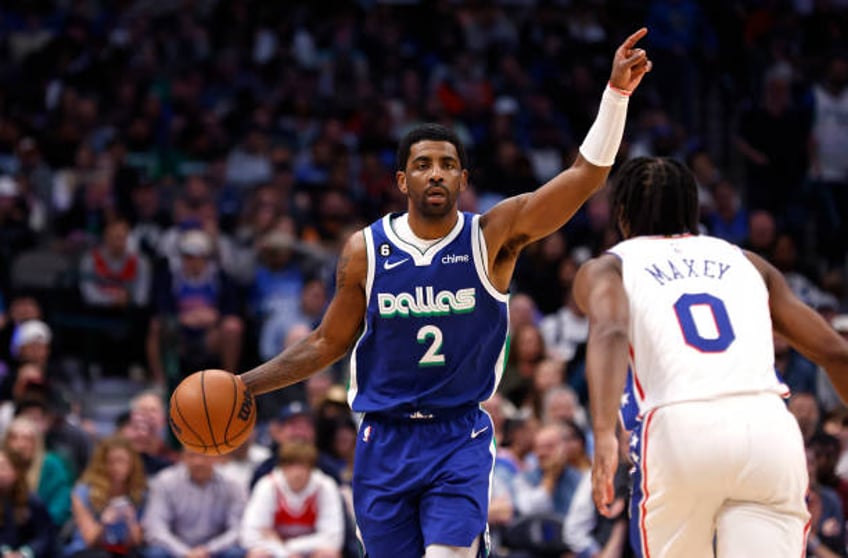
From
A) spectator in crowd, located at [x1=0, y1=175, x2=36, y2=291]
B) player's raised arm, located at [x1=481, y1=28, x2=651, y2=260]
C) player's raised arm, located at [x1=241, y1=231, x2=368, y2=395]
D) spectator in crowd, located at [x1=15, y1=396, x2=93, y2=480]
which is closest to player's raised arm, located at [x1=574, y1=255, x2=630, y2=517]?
player's raised arm, located at [x1=481, y1=28, x2=651, y2=260]

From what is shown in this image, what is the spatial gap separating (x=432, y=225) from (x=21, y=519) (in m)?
5.65

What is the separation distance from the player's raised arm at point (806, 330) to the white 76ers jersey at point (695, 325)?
0.43ft

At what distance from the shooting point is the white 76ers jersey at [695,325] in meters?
5.03

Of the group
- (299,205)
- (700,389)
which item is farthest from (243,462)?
(700,389)

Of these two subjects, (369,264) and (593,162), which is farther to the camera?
(369,264)

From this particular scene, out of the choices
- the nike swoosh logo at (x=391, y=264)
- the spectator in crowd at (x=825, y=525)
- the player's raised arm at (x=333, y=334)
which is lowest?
the spectator in crowd at (x=825, y=525)

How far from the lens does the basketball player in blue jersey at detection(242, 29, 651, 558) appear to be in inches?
224

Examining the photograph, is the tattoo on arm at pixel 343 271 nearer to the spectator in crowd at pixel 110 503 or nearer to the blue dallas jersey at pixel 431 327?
the blue dallas jersey at pixel 431 327

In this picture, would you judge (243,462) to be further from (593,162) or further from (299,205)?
(593,162)

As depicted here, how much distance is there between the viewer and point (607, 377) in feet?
16.4

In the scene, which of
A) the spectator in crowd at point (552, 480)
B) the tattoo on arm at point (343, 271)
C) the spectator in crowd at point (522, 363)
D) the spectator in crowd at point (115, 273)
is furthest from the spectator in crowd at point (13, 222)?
the tattoo on arm at point (343, 271)

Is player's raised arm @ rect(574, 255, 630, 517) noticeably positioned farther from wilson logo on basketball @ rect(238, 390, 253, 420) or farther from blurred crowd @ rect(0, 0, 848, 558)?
blurred crowd @ rect(0, 0, 848, 558)

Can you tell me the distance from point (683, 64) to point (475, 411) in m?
Result: 12.0

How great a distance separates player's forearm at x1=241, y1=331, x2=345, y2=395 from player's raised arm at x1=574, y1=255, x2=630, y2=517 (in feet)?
4.60
